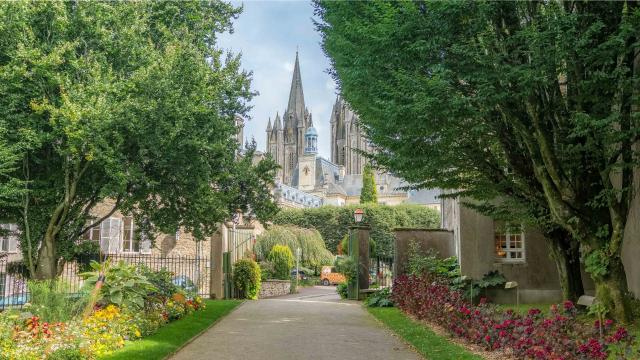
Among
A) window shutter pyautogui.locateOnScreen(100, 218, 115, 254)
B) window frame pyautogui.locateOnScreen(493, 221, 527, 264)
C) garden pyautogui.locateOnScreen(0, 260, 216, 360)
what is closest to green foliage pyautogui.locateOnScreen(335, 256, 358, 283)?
window frame pyautogui.locateOnScreen(493, 221, 527, 264)

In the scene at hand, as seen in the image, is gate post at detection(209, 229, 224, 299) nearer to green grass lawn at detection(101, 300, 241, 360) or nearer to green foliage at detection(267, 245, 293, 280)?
green grass lawn at detection(101, 300, 241, 360)

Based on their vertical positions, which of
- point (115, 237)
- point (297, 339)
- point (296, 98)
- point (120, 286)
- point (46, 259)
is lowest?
point (297, 339)

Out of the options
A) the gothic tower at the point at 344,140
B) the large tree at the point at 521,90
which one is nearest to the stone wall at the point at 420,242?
the large tree at the point at 521,90

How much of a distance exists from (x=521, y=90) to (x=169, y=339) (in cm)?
753

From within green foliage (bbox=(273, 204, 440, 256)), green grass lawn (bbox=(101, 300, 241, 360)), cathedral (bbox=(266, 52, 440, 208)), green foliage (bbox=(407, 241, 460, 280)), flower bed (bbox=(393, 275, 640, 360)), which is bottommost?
green grass lawn (bbox=(101, 300, 241, 360))

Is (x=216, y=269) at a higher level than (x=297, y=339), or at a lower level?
higher

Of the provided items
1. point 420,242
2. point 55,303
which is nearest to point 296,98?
point 420,242

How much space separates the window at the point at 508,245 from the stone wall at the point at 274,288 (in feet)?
40.4

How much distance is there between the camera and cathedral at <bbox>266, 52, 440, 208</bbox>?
102312mm

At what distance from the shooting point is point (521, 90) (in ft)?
33.3

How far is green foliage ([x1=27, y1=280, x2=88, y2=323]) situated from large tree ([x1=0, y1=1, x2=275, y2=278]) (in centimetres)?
329

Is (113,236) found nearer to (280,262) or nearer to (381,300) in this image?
(280,262)

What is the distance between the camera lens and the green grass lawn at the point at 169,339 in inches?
342

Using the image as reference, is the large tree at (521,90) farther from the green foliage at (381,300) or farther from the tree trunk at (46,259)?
the tree trunk at (46,259)
